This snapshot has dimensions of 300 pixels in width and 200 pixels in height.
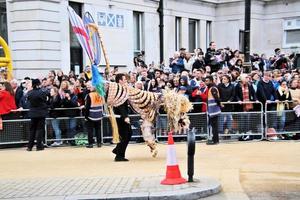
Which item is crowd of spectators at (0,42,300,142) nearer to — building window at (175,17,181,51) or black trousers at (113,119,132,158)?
black trousers at (113,119,132,158)

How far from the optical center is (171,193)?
8.20 m

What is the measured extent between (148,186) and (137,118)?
607cm

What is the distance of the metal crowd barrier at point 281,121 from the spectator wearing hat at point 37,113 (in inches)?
242

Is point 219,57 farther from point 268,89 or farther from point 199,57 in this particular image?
point 268,89

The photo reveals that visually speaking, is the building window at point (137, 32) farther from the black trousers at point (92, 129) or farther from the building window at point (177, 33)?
the black trousers at point (92, 129)

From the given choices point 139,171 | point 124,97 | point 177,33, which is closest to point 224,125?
point 124,97

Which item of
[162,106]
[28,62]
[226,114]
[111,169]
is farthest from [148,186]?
[28,62]

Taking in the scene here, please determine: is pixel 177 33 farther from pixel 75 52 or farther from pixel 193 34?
pixel 75 52

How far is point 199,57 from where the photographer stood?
1900 centimetres

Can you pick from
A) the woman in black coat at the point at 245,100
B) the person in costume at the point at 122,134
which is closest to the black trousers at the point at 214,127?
the woman in black coat at the point at 245,100

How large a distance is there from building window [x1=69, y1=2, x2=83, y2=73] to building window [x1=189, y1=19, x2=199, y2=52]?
9.51 meters

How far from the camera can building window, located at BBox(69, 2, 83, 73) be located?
73.4 feet

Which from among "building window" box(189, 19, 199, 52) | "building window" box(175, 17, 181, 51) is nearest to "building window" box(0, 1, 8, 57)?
"building window" box(175, 17, 181, 51)

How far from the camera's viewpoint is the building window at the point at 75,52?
2236 centimetres
